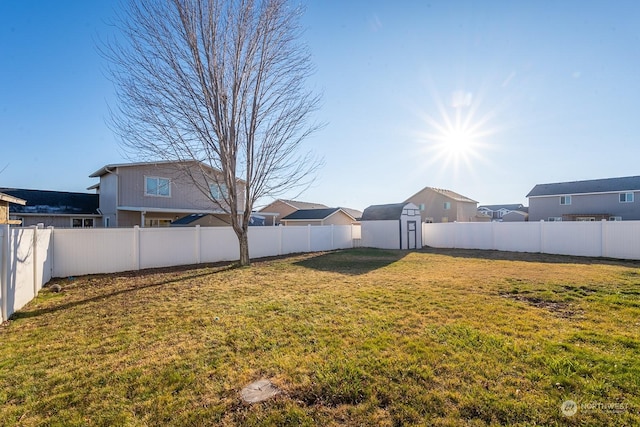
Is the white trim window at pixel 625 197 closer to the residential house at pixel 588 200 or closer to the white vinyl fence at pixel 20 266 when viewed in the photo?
the residential house at pixel 588 200

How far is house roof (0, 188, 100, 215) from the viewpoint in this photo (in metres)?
16.8

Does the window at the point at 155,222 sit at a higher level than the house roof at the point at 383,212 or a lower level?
lower

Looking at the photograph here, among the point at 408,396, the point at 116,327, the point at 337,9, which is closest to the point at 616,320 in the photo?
the point at 408,396

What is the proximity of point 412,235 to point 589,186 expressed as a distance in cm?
1849

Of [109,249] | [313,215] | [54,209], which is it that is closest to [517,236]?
[313,215]

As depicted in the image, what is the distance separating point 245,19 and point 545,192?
29.2 metres

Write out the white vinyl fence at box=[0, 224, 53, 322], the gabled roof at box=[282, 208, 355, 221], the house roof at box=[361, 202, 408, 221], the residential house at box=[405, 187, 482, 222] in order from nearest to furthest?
the white vinyl fence at box=[0, 224, 53, 322], the house roof at box=[361, 202, 408, 221], the gabled roof at box=[282, 208, 355, 221], the residential house at box=[405, 187, 482, 222]

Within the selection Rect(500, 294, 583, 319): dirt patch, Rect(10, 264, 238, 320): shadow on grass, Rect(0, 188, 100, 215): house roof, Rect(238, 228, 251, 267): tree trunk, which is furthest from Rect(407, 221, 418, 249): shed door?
Rect(0, 188, 100, 215): house roof

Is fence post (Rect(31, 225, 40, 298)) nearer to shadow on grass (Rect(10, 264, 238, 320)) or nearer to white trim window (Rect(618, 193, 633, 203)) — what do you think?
shadow on grass (Rect(10, 264, 238, 320))

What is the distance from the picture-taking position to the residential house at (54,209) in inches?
656

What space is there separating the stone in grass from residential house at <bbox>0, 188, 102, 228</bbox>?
1964 centimetres

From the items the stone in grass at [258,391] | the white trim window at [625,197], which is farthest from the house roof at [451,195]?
the stone in grass at [258,391]

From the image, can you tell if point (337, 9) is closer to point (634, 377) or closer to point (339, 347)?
point (339, 347)

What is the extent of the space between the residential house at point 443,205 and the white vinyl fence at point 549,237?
14.2m
